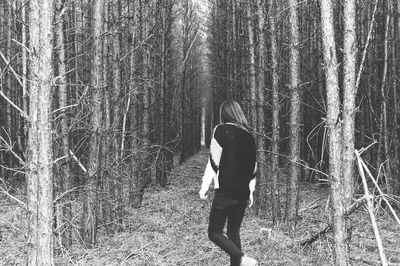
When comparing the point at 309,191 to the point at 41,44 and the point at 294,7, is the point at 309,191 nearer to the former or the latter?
the point at 294,7

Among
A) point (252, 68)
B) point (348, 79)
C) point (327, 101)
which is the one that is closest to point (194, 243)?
point (327, 101)

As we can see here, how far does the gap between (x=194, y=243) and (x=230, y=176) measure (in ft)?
8.29

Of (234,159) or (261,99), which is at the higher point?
(261,99)

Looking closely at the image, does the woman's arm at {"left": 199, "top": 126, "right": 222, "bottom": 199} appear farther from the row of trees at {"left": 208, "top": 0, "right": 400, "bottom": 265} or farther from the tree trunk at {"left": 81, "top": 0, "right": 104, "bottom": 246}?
the tree trunk at {"left": 81, "top": 0, "right": 104, "bottom": 246}

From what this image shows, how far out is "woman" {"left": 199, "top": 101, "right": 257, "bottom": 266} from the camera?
4484 mm

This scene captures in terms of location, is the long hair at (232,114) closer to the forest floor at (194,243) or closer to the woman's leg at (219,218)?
the woman's leg at (219,218)

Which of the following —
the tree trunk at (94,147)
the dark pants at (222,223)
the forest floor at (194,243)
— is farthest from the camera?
the tree trunk at (94,147)

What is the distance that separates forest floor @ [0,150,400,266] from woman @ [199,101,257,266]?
0.94 meters

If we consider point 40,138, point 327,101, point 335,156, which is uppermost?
point 327,101

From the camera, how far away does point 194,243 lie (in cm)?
661

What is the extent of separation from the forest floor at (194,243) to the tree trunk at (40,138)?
26 centimetres

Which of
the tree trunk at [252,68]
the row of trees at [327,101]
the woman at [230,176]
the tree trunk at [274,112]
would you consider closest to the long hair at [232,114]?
the woman at [230,176]

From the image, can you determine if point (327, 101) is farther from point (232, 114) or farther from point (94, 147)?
point (94, 147)

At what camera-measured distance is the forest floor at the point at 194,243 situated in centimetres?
565
